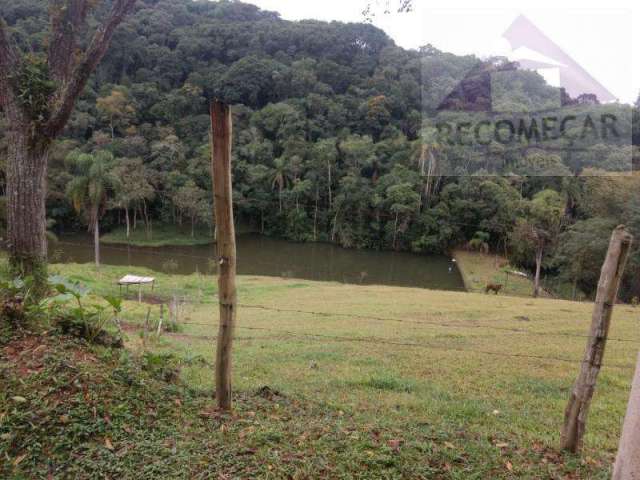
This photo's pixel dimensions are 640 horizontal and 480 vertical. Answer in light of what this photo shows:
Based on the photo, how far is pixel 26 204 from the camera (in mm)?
4887

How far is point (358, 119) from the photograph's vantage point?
134ft

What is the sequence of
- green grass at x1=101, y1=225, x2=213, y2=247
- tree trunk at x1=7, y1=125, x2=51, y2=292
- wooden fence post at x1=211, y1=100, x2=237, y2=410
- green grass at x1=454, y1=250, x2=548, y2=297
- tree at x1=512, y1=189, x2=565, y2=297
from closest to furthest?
wooden fence post at x1=211, y1=100, x2=237, y2=410
tree trunk at x1=7, y1=125, x2=51, y2=292
green grass at x1=454, y1=250, x2=548, y2=297
tree at x1=512, y1=189, x2=565, y2=297
green grass at x1=101, y1=225, x2=213, y2=247

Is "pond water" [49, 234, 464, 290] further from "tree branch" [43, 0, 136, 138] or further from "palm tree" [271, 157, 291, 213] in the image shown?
"tree branch" [43, 0, 136, 138]

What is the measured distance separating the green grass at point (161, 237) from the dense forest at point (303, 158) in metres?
0.67

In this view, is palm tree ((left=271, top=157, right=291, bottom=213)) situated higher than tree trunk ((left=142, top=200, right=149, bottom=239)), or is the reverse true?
palm tree ((left=271, top=157, right=291, bottom=213))

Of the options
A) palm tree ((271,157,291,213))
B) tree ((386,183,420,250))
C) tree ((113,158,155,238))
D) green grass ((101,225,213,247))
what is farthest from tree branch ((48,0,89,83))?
palm tree ((271,157,291,213))

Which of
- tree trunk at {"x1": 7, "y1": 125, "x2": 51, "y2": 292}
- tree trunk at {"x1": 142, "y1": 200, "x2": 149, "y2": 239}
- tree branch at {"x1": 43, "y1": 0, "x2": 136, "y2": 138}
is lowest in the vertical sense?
tree trunk at {"x1": 142, "y1": 200, "x2": 149, "y2": 239}

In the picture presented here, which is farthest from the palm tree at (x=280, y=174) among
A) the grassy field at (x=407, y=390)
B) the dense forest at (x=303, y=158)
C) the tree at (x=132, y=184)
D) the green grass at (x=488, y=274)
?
the grassy field at (x=407, y=390)

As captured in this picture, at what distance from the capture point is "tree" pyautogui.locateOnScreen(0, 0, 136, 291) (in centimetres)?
457

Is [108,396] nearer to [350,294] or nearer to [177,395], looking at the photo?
[177,395]

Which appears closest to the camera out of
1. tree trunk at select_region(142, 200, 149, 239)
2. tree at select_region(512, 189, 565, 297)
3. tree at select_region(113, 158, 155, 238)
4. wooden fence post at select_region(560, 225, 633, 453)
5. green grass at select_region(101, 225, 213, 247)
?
wooden fence post at select_region(560, 225, 633, 453)

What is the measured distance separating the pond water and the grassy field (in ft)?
43.7

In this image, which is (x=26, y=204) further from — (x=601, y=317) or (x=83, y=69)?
(x=601, y=317)

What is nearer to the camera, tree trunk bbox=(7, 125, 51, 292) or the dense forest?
tree trunk bbox=(7, 125, 51, 292)
